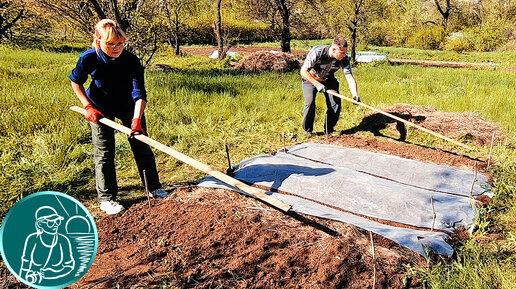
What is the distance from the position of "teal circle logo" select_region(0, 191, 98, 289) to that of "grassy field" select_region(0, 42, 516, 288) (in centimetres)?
171

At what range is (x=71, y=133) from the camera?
4.11 m

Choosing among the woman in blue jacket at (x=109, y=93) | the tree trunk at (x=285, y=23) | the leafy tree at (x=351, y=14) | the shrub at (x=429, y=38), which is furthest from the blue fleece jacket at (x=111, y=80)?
the shrub at (x=429, y=38)

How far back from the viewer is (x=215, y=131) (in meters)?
4.73

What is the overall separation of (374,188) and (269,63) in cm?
841

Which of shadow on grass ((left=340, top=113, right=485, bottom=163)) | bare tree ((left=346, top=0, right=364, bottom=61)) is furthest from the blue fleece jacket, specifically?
bare tree ((left=346, top=0, right=364, bottom=61))

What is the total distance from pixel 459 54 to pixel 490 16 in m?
9.80

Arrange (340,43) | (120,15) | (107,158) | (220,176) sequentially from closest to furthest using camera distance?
(220,176) → (107,158) → (340,43) → (120,15)

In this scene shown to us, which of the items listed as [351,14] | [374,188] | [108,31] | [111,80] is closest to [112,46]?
[108,31]

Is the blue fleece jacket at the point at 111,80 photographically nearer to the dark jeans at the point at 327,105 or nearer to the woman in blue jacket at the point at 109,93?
the woman in blue jacket at the point at 109,93

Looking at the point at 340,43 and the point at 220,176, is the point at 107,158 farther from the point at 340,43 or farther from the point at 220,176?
the point at 340,43

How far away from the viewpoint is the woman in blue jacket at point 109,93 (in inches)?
95.4

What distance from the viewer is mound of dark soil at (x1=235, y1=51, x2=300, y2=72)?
10844 mm

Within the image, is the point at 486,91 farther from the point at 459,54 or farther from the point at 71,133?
the point at 459,54

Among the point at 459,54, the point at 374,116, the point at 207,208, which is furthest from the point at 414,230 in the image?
the point at 459,54
